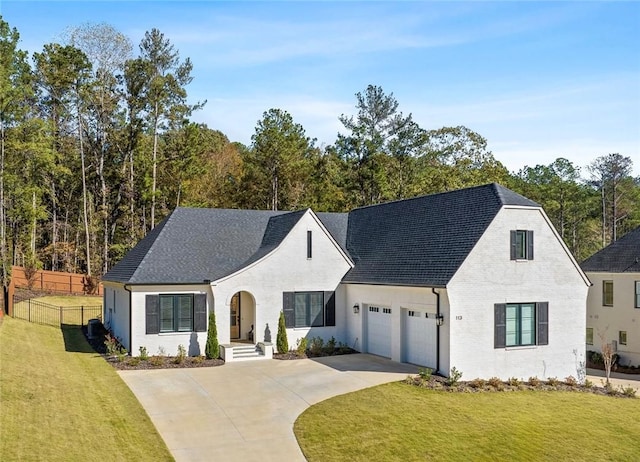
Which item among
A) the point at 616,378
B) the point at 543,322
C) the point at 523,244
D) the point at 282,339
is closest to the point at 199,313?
the point at 282,339

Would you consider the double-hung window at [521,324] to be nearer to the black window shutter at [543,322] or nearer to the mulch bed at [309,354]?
the black window shutter at [543,322]

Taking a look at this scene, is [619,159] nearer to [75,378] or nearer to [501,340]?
[501,340]

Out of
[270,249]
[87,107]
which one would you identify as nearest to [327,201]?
[87,107]

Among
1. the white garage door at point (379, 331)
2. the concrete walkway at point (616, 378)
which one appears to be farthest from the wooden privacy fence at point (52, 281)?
the concrete walkway at point (616, 378)

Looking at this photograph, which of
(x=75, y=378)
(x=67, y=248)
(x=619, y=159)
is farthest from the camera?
(x=619, y=159)

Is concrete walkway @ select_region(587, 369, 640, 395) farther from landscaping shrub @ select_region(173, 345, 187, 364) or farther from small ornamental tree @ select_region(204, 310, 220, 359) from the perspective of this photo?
landscaping shrub @ select_region(173, 345, 187, 364)

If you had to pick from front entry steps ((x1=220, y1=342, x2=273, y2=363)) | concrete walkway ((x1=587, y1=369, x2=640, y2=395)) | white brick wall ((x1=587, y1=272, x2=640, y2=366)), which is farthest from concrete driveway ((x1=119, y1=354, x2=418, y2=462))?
white brick wall ((x1=587, y1=272, x2=640, y2=366))
